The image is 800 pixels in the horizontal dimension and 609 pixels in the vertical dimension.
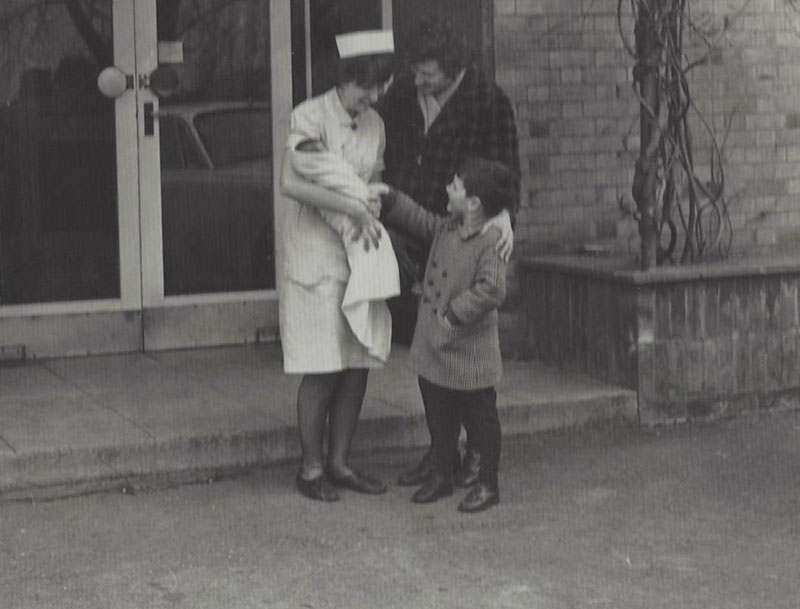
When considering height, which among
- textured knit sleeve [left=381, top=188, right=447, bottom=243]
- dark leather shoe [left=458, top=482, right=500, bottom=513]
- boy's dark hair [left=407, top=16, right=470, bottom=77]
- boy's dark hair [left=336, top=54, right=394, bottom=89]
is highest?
boy's dark hair [left=407, top=16, right=470, bottom=77]

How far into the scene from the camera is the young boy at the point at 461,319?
6.29 m

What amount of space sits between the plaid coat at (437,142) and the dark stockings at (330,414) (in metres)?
Result: 0.66

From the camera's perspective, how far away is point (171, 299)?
29.1ft

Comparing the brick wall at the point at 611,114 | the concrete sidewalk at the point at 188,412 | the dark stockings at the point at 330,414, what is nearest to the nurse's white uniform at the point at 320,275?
the dark stockings at the point at 330,414

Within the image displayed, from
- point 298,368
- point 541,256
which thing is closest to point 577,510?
point 298,368

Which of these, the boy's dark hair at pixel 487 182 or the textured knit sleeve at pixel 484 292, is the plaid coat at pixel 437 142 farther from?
the textured knit sleeve at pixel 484 292

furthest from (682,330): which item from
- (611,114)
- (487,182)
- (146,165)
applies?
(146,165)

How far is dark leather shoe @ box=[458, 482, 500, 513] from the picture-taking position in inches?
252

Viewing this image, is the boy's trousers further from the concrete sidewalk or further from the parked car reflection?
the parked car reflection

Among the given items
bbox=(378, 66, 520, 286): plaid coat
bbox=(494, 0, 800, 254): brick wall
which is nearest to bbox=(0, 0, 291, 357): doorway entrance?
bbox=(494, 0, 800, 254): brick wall

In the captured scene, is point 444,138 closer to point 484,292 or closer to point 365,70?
point 365,70

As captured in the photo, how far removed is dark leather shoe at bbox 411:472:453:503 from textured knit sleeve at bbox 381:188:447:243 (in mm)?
930

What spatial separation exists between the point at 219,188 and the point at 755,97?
2.92 metres

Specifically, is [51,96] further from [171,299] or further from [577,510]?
[577,510]
